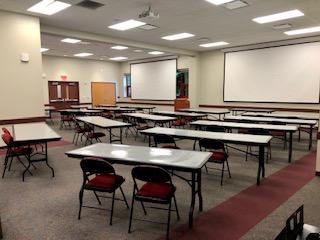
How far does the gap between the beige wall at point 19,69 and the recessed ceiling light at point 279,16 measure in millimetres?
5885

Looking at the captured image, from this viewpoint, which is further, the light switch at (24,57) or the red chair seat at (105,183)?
the light switch at (24,57)

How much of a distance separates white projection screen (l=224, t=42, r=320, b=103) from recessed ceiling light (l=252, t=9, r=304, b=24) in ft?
9.97

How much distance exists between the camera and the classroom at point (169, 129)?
8.87ft

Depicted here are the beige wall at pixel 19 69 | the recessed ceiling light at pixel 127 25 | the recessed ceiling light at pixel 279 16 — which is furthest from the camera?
the recessed ceiling light at pixel 127 25

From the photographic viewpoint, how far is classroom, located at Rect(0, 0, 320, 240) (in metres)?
2.71

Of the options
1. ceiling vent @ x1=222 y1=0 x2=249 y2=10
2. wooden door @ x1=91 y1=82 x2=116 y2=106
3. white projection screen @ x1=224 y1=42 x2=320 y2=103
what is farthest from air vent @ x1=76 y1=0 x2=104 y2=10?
wooden door @ x1=91 y1=82 x2=116 y2=106

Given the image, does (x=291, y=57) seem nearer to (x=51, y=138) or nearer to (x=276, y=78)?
(x=276, y=78)

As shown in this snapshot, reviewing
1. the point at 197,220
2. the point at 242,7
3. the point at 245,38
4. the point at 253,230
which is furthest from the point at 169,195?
the point at 245,38

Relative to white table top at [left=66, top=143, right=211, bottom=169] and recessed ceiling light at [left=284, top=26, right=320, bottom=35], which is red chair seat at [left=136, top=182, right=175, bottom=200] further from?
recessed ceiling light at [left=284, top=26, right=320, bottom=35]

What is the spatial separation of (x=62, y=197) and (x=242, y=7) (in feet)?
17.6

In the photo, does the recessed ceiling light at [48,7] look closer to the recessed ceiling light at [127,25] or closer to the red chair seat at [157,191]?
the recessed ceiling light at [127,25]

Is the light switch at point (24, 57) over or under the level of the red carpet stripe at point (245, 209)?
over

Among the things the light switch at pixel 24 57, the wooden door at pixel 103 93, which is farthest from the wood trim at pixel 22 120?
the wooden door at pixel 103 93

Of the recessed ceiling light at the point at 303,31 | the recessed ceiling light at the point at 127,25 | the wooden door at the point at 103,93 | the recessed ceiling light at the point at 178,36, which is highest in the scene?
the recessed ceiling light at the point at 178,36
